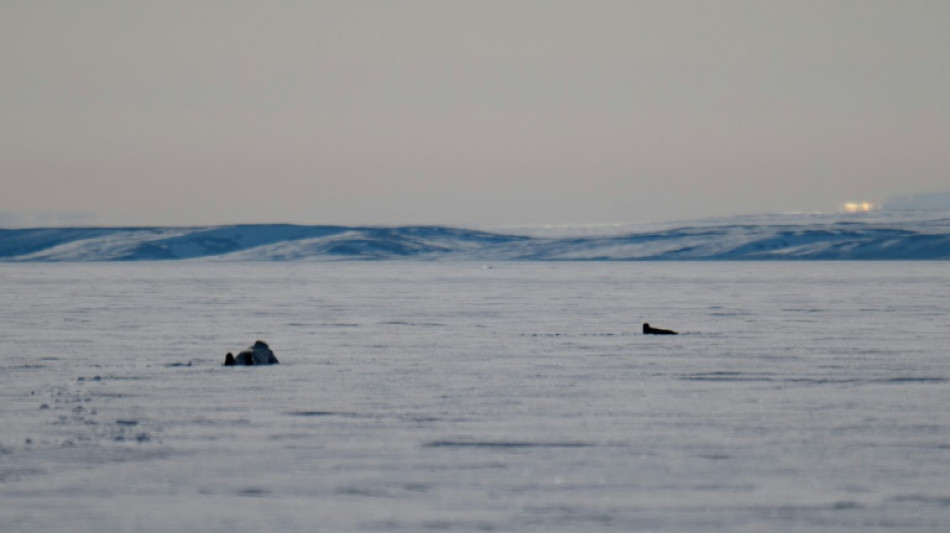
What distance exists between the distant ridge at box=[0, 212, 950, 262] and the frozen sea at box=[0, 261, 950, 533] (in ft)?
322

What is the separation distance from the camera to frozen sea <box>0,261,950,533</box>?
5.10 metres

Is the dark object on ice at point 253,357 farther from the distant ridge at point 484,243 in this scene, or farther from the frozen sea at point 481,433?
the distant ridge at point 484,243

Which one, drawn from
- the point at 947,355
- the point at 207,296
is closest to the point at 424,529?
the point at 947,355

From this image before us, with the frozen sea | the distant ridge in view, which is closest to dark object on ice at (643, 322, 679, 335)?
the frozen sea

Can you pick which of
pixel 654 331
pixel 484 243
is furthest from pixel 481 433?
pixel 484 243

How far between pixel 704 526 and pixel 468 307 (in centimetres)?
1817

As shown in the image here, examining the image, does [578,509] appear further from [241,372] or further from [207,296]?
[207,296]

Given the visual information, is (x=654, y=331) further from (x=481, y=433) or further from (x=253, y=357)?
(x=481, y=433)

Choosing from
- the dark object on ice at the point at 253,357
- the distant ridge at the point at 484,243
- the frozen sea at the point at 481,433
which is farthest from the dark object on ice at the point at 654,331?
the distant ridge at the point at 484,243

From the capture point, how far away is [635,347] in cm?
1323

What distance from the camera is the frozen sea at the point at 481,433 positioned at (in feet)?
16.7

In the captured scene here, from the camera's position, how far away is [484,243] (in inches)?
5827

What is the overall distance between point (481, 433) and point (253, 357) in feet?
15.3

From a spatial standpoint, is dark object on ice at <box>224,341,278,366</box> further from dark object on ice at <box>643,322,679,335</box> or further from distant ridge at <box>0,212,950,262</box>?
distant ridge at <box>0,212,950,262</box>
